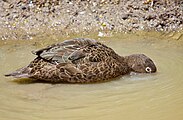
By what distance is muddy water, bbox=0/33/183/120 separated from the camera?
464cm

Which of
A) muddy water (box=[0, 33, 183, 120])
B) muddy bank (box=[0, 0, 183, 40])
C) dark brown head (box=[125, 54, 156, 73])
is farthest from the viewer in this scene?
muddy bank (box=[0, 0, 183, 40])

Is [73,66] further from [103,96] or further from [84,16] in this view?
[84,16]

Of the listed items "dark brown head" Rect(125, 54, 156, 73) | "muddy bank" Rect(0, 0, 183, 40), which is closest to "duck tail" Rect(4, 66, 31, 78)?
"dark brown head" Rect(125, 54, 156, 73)

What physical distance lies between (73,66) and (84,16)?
251cm

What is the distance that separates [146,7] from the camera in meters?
8.06

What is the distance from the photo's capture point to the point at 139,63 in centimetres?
600

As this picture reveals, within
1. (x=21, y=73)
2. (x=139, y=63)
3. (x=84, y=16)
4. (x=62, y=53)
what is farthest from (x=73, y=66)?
(x=84, y=16)

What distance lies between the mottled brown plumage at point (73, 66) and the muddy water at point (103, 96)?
0.10m

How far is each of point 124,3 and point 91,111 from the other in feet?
12.6

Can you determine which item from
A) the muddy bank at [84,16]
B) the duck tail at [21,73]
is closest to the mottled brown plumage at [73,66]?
Answer: the duck tail at [21,73]

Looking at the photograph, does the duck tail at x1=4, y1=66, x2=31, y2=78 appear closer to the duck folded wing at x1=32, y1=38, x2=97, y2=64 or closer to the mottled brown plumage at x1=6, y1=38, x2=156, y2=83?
the mottled brown plumage at x1=6, y1=38, x2=156, y2=83

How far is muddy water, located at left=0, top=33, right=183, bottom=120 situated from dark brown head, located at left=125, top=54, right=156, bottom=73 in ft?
0.40

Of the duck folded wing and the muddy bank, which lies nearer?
the duck folded wing

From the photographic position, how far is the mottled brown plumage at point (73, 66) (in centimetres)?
565
